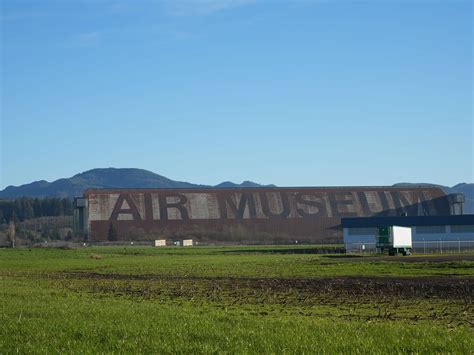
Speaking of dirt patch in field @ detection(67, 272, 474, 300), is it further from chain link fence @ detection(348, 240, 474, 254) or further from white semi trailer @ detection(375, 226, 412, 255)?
chain link fence @ detection(348, 240, 474, 254)

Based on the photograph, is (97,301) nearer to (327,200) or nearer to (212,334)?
(212,334)

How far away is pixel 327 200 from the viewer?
5664 inches

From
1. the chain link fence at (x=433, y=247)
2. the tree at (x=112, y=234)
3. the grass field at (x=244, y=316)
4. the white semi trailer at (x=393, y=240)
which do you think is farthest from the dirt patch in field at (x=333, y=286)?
the tree at (x=112, y=234)

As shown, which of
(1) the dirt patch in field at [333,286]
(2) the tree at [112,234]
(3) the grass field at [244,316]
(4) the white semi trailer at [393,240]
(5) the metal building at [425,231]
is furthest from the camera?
(2) the tree at [112,234]

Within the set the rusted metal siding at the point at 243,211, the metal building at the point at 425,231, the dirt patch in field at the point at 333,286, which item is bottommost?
the dirt patch in field at the point at 333,286

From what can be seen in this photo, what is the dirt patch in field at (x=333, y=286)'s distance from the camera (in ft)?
115

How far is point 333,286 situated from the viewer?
3984 cm

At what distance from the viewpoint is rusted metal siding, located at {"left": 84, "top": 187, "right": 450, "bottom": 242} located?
138375 millimetres

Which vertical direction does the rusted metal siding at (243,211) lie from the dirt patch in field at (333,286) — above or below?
above

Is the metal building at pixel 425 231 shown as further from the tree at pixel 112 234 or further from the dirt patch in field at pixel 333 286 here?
the dirt patch in field at pixel 333 286

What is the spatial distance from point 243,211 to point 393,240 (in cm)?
5322

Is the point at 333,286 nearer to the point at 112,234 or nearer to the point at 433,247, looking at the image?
the point at 433,247

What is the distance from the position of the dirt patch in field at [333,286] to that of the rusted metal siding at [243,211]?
88.9 m

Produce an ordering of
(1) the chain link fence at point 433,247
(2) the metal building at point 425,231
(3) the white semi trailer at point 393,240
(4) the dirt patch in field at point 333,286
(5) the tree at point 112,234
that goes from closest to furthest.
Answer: (4) the dirt patch in field at point 333,286 → (3) the white semi trailer at point 393,240 → (1) the chain link fence at point 433,247 → (2) the metal building at point 425,231 → (5) the tree at point 112,234
